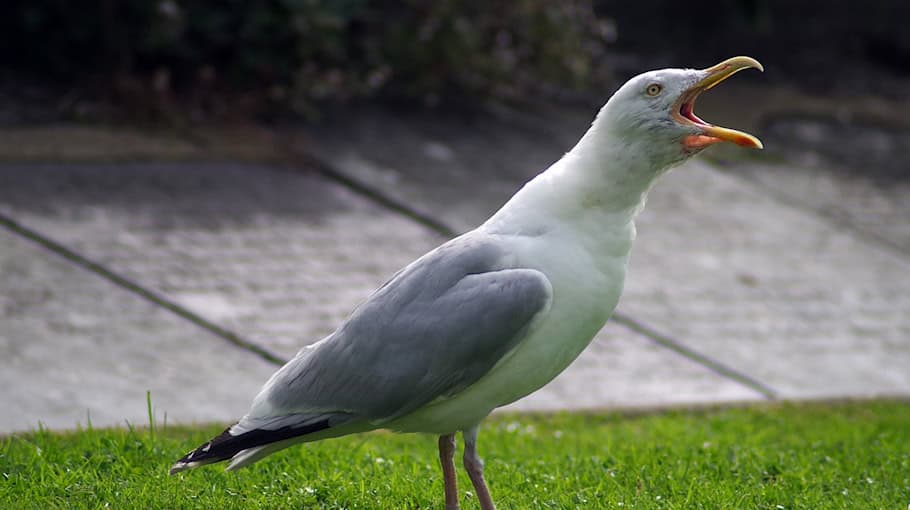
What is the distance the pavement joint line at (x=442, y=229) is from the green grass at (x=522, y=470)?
69 centimetres

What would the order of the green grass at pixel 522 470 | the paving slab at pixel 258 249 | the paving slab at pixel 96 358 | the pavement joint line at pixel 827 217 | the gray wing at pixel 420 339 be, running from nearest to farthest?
the gray wing at pixel 420 339, the green grass at pixel 522 470, the paving slab at pixel 96 358, the paving slab at pixel 258 249, the pavement joint line at pixel 827 217

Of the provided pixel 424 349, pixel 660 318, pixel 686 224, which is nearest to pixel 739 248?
pixel 686 224

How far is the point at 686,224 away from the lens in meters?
8.03

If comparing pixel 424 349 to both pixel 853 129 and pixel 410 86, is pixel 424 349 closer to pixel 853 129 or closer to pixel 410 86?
pixel 410 86

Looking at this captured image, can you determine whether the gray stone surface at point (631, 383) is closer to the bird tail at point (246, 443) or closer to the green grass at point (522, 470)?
the green grass at point (522, 470)

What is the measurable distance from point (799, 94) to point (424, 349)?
310 inches

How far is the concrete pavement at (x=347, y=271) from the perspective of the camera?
562cm

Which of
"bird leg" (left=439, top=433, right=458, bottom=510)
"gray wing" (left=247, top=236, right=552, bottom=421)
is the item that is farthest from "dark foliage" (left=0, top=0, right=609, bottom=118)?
"bird leg" (left=439, top=433, right=458, bottom=510)

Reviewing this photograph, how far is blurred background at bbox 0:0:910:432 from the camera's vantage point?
5.93 metres

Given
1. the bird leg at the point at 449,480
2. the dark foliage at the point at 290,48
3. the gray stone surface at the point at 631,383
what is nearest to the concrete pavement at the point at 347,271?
the gray stone surface at the point at 631,383

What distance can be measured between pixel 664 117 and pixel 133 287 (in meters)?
3.20

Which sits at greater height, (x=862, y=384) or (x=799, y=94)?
(x=799, y=94)

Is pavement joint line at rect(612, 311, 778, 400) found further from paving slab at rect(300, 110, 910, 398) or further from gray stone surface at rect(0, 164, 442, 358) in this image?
gray stone surface at rect(0, 164, 442, 358)

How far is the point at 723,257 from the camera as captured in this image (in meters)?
7.61
